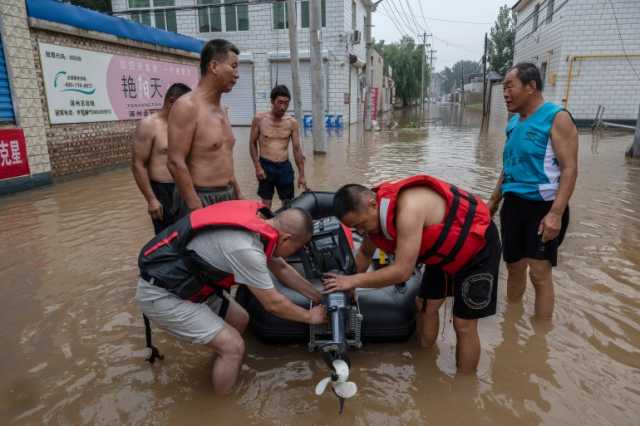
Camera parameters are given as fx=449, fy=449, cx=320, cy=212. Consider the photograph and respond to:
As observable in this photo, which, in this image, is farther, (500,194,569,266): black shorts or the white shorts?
(500,194,569,266): black shorts

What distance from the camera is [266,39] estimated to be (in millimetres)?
21891

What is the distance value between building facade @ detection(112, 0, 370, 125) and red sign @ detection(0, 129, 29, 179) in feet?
48.3

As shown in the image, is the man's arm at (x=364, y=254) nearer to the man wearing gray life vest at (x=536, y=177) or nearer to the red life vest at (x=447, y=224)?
the red life vest at (x=447, y=224)

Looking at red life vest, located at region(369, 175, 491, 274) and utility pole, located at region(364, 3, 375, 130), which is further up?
utility pole, located at region(364, 3, 375, 130)

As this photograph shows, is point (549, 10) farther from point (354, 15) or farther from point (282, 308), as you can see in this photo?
point (282, 308)

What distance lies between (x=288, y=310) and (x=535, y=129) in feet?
6.41

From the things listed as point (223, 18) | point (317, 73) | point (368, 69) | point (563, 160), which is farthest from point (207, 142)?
point (223, 18)

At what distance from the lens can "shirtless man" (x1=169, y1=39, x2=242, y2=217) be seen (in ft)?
9.68

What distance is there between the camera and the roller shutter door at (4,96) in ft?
24.0

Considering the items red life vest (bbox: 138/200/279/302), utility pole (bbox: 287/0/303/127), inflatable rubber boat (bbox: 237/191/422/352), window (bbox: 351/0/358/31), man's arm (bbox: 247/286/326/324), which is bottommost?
inflatable rubber boat (bbox: 237/191/422/352)

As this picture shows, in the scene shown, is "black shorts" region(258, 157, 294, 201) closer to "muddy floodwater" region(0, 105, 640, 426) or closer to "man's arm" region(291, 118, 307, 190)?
"man's arm" region(291, 118, 307, 190)

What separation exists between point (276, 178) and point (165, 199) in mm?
1764

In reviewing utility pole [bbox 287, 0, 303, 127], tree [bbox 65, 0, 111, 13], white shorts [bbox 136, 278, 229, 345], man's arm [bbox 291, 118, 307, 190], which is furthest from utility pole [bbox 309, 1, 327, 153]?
tree [bbox 65, 0, 111, 13]

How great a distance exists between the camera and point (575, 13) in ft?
58.9
